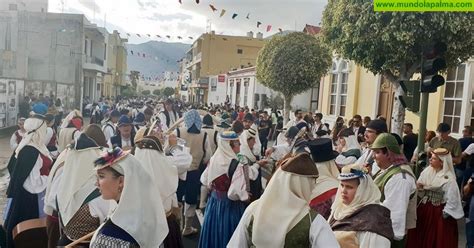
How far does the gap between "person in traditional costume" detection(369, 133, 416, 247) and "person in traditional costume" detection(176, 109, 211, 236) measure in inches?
142

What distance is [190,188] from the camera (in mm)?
7250

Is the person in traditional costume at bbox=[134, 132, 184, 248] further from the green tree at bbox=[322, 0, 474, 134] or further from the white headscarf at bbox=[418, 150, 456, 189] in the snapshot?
the green tree at bbox=[322, 0, 474, 134]

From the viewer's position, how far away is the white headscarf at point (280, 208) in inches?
110

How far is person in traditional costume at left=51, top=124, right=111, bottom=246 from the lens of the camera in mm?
3182

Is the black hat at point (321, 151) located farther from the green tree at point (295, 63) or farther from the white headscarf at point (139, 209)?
the green tree at point (295, 63)

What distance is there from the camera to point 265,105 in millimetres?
26203

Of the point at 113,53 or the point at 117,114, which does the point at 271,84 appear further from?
the point at 113,53

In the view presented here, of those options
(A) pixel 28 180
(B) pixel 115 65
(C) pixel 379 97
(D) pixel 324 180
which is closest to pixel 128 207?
(D) pixel 324 180


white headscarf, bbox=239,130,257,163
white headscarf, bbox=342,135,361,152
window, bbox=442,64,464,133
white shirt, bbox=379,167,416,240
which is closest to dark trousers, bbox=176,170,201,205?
white headscarf, bbox=239,130,257,163

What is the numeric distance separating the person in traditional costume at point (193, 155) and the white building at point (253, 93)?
14241mm

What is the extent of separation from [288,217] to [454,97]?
10.2 metres

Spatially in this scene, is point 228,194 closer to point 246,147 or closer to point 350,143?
point 246,147

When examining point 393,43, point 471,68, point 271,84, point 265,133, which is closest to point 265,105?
point 271,84

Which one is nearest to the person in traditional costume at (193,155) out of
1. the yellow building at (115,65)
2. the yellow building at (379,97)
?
the yellow building at (379,97)
